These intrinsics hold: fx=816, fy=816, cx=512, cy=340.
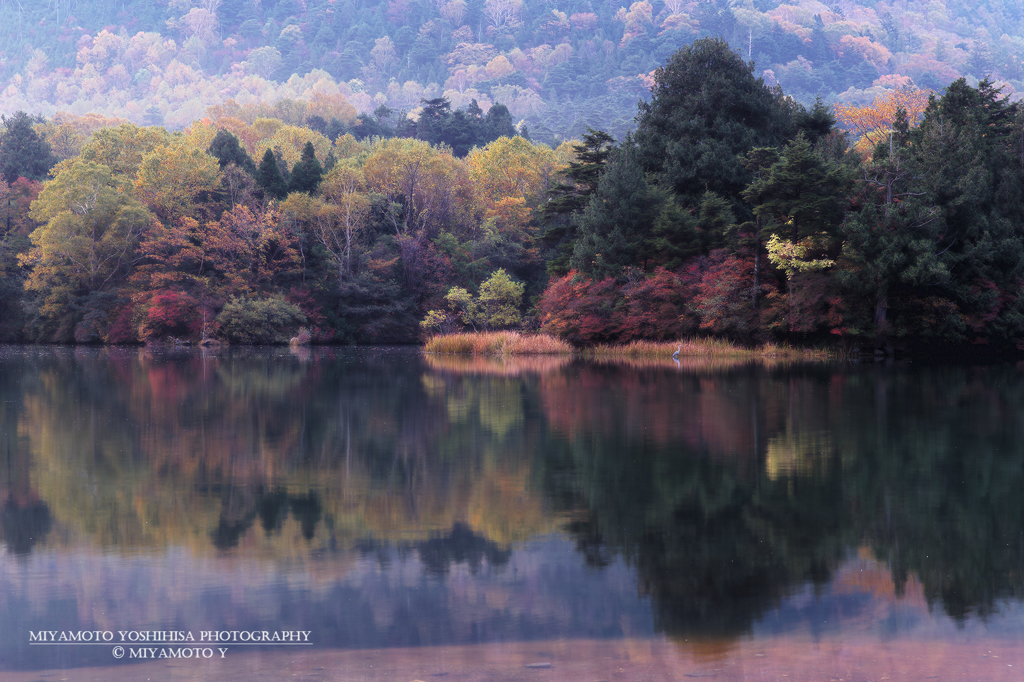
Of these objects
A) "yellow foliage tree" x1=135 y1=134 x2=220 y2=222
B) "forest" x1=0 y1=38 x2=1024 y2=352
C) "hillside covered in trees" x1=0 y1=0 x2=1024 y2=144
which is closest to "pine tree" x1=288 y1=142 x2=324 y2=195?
"forest" x1=0 y1=38 x2=1024 y2=352

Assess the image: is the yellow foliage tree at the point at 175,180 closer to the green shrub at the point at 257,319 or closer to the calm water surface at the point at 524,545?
the green shrub at the point at 257,319

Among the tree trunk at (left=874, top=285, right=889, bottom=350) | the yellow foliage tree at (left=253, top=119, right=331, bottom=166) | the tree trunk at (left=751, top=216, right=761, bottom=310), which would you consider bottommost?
the tree trunk at (left=874, top=285, right=889, bottom=350)

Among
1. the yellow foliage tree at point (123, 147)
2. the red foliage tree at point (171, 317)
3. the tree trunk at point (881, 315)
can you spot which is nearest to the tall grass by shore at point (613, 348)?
the tree trunk at point (881, 315)

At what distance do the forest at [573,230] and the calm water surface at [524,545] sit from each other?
22.2 m

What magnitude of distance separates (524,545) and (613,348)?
108 ft

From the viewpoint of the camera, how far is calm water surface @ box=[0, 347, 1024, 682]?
4477 mm

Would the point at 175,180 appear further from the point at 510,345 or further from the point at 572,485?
the point at 572,485

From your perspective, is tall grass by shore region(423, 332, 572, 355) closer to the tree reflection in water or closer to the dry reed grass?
the dry reed grass

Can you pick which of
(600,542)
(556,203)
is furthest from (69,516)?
(556,203)

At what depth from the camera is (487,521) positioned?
700cm

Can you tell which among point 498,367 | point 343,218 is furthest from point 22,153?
point 498,367

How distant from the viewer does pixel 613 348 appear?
3900 cm

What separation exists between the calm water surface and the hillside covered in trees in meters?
105

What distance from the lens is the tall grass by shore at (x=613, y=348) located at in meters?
35.7
